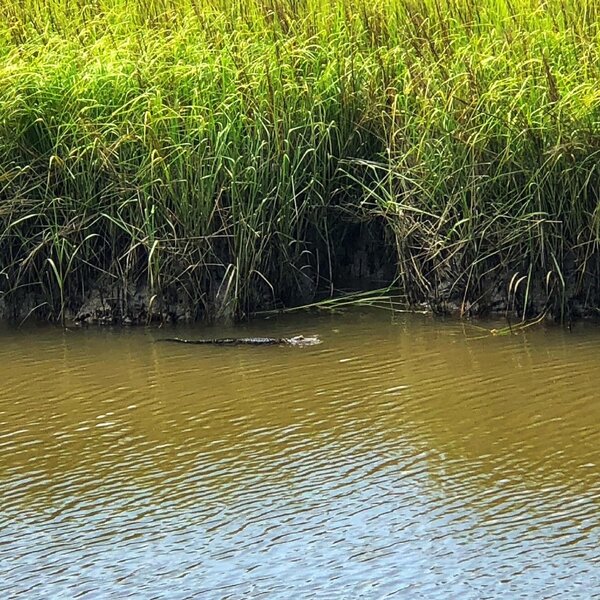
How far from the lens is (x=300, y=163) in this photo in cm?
566

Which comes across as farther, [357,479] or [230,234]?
[230,234]

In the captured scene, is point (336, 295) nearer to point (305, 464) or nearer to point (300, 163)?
point (300, 163)

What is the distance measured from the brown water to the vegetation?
279 millimetres

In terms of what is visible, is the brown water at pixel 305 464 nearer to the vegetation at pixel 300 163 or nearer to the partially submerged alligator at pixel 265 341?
the partially submerged alligator at pixel 265 341

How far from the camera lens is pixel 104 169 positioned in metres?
5.59

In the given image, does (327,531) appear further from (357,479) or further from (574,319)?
(574,319)

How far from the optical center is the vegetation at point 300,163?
536 centimetres

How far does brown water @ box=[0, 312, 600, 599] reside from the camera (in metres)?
3.14

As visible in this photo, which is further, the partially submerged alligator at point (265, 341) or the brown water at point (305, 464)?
the partially submerged alligator at point (265, 341)

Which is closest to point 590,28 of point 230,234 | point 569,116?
point 569,116

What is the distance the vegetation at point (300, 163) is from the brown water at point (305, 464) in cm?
28

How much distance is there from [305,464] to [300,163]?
2.05m

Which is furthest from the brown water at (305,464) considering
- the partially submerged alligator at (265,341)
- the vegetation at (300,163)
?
the vegetation at (300,163)

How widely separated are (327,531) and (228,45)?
315 centimetres
